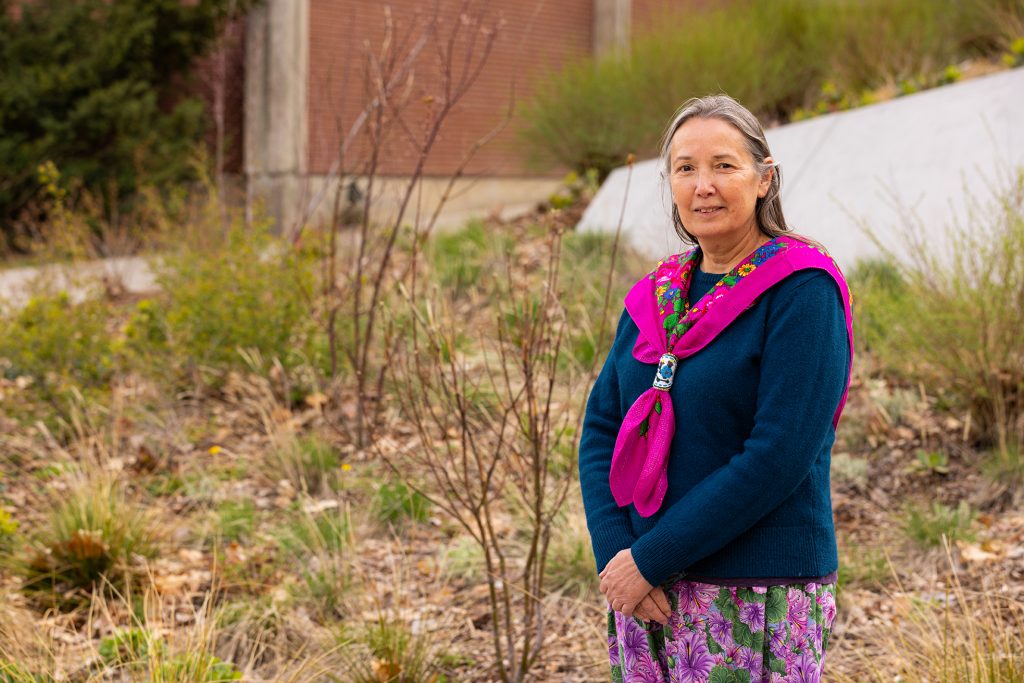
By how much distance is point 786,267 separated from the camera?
67.2 inches

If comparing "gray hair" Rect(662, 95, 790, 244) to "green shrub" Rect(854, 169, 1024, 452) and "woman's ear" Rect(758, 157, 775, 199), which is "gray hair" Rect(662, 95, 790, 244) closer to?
"woman's ear" Rect(758, 157, 775, 199)

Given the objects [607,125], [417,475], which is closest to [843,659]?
[417,475]

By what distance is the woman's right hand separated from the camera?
177 centimetres

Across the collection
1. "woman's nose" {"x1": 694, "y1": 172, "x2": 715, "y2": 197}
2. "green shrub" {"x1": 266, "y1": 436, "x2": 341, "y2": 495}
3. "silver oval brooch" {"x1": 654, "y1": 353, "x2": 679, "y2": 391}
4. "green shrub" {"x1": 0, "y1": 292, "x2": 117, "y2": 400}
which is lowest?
"green shrub" {"x1": 266, "y1": 436, "x2": 341, "y2": 495}

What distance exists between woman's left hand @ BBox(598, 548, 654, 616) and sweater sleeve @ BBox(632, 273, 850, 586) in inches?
2.3

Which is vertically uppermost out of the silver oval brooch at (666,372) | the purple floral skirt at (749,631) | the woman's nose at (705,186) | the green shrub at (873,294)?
the woman's nose at (705,186)

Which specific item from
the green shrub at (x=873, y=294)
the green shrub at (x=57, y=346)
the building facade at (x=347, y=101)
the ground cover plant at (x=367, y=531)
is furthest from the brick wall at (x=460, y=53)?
the ground cover plant at (x=367, y=531)

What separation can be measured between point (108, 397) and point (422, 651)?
117 inches

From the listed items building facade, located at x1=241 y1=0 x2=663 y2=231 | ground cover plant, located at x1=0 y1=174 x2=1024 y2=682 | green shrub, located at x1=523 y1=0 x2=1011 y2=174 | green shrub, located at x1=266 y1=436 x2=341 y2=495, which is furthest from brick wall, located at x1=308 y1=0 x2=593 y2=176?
green shrub, located at x1=266 y1=436 x2=341 y2=495

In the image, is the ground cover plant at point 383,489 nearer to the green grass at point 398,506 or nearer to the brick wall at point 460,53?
the green grass at point 398,506

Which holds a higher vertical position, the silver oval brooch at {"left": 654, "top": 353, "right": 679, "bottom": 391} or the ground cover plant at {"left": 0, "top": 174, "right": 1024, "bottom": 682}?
the silver oval brooch at {"left": 654, "top": 353, "right": 679, "bottom": 391}

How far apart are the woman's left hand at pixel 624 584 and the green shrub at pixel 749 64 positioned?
7.84 metres

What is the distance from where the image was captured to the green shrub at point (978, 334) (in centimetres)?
402

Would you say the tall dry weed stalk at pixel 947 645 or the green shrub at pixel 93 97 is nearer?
the tall dry weed stalk at pixel 947 645
